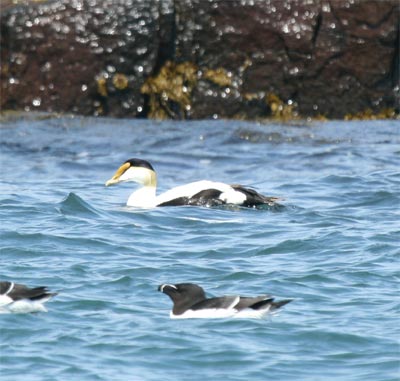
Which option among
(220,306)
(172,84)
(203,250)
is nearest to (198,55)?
(172,84)

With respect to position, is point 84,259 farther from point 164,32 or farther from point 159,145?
point 164,32

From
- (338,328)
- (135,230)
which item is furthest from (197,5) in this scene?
(338,328)

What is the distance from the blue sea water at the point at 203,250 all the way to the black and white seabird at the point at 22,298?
0.26ft

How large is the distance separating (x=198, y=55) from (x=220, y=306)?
382 inches

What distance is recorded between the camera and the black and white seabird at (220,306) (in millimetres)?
7602

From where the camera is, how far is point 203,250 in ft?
33.1

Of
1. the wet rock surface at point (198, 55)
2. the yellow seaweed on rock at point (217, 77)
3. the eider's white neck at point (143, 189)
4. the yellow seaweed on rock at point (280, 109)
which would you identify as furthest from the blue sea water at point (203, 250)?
the yellow seaweed on rock at point (217, 77)

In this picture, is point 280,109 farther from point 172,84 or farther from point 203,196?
point 203,196

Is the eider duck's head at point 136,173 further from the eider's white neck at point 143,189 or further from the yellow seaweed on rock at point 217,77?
the yellow seaweed on rock at point 217,77

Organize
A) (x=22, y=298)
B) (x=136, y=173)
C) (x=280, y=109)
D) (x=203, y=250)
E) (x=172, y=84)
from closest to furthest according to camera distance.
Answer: (x=22, y=298)
(x=203, y=250)
(x=136, y=173)
(x=172, y=84)
(x=280, y=109)

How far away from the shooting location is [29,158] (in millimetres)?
15172

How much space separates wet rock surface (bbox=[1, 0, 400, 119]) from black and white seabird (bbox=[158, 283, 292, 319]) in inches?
372

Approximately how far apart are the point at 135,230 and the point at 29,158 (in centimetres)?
440

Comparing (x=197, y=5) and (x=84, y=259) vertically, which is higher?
(x=197, y=5)
